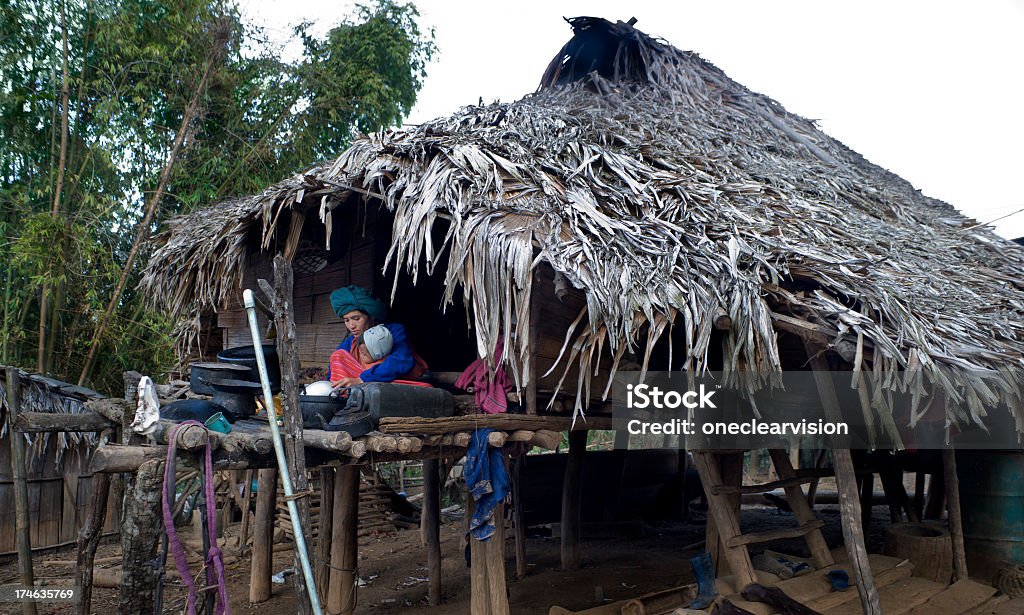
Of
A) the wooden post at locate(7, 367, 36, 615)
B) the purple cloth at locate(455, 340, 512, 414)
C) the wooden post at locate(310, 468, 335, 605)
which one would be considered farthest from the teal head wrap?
the wooden post at locate(7, 367, 36, 615)

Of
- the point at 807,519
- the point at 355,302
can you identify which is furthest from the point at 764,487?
the point at 355,302

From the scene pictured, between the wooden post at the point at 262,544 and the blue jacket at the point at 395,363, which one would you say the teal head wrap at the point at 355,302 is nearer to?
the blue jacket at the point at 395,363

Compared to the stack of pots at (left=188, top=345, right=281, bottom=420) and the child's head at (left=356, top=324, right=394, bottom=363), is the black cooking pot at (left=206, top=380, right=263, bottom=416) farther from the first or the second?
the child's head at (left=356, top=324, right=394, bottom=363)

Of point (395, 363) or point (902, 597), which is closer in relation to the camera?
point (395, 363)

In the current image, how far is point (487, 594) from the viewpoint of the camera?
14.6ft

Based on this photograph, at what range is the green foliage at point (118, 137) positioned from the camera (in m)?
7.95

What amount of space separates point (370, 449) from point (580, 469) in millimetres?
4568

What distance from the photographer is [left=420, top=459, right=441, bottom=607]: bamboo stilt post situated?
A: 21.7 feet

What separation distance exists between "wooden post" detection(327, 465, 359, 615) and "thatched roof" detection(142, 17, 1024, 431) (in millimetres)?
1809

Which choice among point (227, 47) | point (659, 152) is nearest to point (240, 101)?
point (227, 47)

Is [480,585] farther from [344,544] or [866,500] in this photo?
[866,500]

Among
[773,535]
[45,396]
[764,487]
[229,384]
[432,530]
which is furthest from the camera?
[45,396]

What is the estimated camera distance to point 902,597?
16.2ft

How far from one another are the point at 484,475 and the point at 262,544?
3.73 meters
